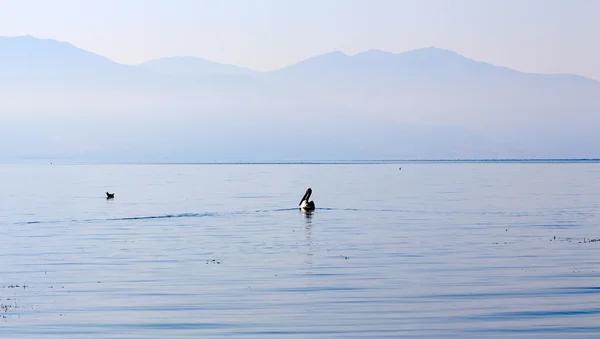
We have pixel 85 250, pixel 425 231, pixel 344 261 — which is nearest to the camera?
pixel 344 261

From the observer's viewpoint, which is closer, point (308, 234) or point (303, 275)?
point (303, 275)

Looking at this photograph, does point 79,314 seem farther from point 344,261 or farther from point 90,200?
point 90,200

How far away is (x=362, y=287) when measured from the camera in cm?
3247

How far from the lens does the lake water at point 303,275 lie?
26172 millimetres

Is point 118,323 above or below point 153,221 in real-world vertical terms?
below

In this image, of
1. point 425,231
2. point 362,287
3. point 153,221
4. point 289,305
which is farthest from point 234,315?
point 153,221

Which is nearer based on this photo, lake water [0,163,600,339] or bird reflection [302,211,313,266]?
lake water [0,163,600,339]

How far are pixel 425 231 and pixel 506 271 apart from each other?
1839 cm

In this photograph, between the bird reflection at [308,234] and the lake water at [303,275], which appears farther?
the bird reflection at [308,234]

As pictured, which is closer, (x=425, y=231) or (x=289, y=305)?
(x=289, y=305)

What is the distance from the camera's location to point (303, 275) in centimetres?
3572

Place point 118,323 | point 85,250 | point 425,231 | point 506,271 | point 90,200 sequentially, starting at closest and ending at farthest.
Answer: point 118,323
point 506,271
point 85,250
point 425,231
point 90,200

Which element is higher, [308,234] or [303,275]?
[308,234]

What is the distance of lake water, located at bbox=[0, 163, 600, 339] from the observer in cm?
2617
